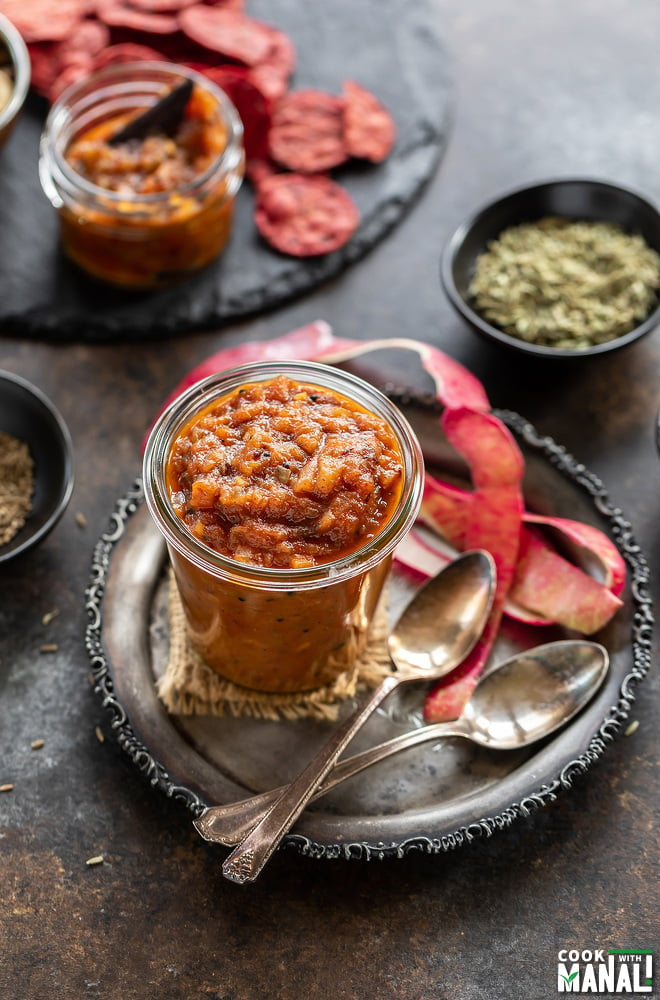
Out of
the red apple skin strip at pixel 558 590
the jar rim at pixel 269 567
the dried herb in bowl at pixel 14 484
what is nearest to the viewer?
the jar rim at pixel 269 567

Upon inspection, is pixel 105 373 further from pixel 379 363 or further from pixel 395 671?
pixel 395 671

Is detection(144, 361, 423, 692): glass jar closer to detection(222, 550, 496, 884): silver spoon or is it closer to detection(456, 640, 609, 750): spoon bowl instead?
detection(222, 550, 496, 884): silver spoon

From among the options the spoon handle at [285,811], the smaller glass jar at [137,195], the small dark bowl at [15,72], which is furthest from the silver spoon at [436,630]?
the small dark bowl at [15,72]

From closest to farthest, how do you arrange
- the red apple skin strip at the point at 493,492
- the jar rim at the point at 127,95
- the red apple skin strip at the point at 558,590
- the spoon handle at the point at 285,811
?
the spoon handle at the point at 285,811, the red apple skin strip at the point at 558,590, the red apple skin strip at the point at 493,492, the jar rim at the point at 127,95

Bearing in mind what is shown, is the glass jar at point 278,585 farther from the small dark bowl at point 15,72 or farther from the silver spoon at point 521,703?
the small dark bowl at point 15,72

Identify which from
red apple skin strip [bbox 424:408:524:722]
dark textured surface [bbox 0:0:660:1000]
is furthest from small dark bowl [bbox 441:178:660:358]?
red apple skin strip [bbox 424:408:524:722]

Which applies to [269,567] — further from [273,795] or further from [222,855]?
[222,855]

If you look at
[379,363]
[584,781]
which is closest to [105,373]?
[379,363]
